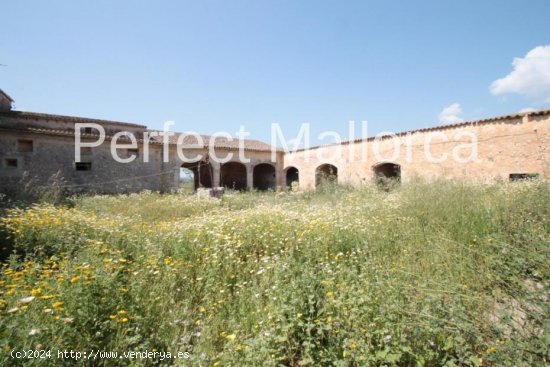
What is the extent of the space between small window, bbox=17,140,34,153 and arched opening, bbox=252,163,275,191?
13.4 meters

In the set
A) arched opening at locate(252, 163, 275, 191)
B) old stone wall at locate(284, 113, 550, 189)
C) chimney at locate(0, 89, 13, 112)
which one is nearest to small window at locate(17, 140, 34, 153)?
chimney at locate(0, 89, 13, 112)

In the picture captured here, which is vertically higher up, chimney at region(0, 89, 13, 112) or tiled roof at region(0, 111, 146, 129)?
chimney at region(0, 89, 13, 112)

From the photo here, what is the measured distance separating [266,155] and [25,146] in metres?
13.1

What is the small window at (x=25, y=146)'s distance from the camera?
12734mm

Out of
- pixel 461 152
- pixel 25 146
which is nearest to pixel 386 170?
pixel 461 152

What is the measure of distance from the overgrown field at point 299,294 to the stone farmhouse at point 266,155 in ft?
19.4

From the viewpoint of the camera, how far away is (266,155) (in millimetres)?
19859

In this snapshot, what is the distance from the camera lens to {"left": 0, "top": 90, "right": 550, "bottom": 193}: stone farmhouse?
959 centimetres

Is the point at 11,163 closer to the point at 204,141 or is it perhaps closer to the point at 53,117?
the point at 53,117

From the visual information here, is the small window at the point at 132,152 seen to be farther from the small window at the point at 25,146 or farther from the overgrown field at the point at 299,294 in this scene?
the overgrown field at the point at 299,294

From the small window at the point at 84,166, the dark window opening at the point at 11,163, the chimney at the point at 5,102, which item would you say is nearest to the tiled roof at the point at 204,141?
the small window at the point at 84,166

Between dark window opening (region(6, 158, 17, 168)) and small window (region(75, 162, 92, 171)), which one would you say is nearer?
dark window opening (region(6, 158, 17, 168))

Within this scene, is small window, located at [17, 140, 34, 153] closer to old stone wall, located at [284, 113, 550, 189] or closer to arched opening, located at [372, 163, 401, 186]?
old stone wall, located at [284, 113, 550, 189]

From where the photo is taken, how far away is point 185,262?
370cm
